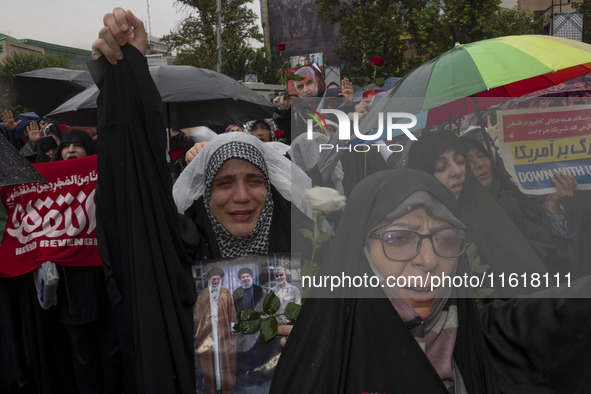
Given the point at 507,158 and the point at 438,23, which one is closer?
the point at 507,158

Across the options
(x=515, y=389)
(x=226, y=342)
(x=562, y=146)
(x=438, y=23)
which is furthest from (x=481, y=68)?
(x=438, y=23)

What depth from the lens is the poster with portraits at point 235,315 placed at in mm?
1933

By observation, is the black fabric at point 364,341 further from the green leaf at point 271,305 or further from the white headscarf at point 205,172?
the white headscarf at point 205,172

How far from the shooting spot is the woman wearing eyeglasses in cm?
160

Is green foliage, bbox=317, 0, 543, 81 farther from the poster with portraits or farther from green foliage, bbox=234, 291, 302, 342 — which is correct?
green foliage, bbox=234, 291, 302, 342

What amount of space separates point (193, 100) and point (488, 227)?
7.63 ft

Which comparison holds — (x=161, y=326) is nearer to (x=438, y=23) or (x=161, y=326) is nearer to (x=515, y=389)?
(x=515, y=389)

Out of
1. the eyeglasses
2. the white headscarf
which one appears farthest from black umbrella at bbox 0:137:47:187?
the eyeglasses

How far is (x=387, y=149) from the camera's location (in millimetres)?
4500

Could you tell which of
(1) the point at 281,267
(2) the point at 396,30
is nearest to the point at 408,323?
(1) the point at 281,267

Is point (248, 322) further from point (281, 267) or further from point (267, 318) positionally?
point (281, 267)

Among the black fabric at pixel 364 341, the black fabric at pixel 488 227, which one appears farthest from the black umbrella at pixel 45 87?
the black fabric at pixel 364 341

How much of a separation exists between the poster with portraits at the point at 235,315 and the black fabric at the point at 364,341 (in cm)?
30

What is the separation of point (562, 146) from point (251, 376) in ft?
6.74
